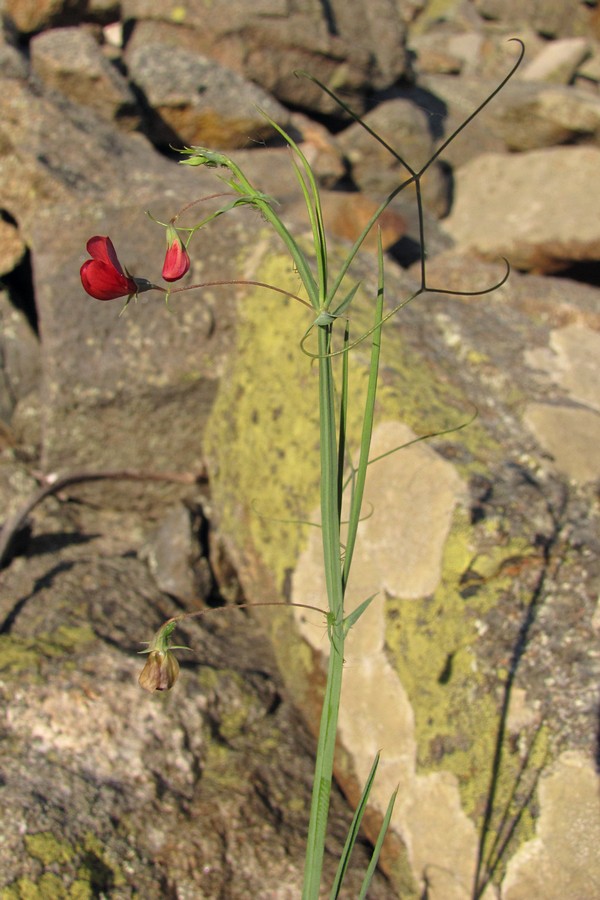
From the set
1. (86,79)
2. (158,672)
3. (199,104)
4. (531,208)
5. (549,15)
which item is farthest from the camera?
(549,15)

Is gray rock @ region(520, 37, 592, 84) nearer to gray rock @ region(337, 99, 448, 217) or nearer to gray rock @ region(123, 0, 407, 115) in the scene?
gray rock @ region(337, 99, 448, 217)

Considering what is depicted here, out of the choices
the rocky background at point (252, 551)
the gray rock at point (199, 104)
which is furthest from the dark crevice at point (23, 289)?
the gray rock at point (199, 104)

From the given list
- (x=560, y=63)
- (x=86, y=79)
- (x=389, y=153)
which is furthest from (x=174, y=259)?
(x=560, y=63)

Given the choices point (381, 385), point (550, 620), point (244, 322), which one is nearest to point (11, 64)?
point (244, 322)

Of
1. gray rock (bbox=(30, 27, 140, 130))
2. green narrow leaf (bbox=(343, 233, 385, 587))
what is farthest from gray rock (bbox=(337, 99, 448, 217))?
green narrow leaf (bbox=(343, 233, 385, 587))

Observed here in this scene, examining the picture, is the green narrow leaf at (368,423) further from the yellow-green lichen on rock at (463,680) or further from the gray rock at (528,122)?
the gray rock at (528,122)

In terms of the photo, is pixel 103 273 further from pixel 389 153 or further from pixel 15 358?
pixel 389 153

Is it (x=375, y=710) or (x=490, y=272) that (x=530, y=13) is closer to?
(x=490, y=272)
